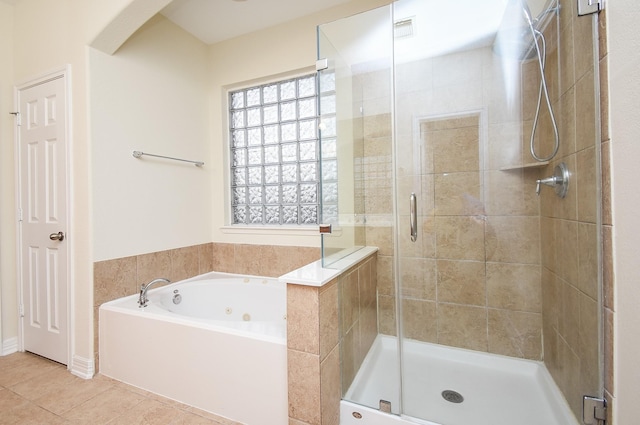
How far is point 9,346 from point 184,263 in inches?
53.2

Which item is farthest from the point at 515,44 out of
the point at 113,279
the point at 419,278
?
the point at 113,279

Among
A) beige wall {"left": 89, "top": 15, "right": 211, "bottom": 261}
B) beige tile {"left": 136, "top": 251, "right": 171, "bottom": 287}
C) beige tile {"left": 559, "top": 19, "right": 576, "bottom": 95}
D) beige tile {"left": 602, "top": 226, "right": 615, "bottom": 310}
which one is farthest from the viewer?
beige tile {"left": 136, "top": 251, "right": 171, "bottom": 287}

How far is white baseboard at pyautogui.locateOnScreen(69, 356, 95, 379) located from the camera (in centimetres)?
183

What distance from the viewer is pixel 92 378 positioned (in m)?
1.82

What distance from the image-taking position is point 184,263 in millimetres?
2480

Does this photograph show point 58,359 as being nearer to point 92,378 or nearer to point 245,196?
point 92,378

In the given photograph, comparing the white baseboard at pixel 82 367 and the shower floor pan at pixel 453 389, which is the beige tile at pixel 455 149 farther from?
the white baseboard at pixel 82 367

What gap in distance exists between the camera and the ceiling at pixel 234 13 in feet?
7.20

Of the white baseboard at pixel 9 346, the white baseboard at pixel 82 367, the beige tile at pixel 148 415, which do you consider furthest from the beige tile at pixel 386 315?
the white baseboard at pixel 9 346

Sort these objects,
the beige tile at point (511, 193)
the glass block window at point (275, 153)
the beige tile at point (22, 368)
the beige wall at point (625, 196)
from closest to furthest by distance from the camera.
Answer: the beige wall at point (625, 196), the beige tile at point (511, 193), the beige tile at point (22, 368), the glass block window at point (275, 153)

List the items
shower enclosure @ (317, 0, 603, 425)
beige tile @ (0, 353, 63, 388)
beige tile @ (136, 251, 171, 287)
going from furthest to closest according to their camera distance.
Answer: beige tile @ (136, 251, 171, 287)
beige tile @ (0, 353, 63, 388)
shower enclosure @ (317, 0, 603, 425)

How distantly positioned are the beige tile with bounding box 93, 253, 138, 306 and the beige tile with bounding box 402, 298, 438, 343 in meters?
1.93

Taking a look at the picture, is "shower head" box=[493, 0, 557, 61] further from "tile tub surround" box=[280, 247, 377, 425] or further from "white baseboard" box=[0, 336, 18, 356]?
"white baseboard" box=[0, 336, 18, 356]

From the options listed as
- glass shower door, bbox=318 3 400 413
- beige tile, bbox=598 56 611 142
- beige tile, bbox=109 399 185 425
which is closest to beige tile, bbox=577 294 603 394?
beige tile, bbox=598 56 611 142
